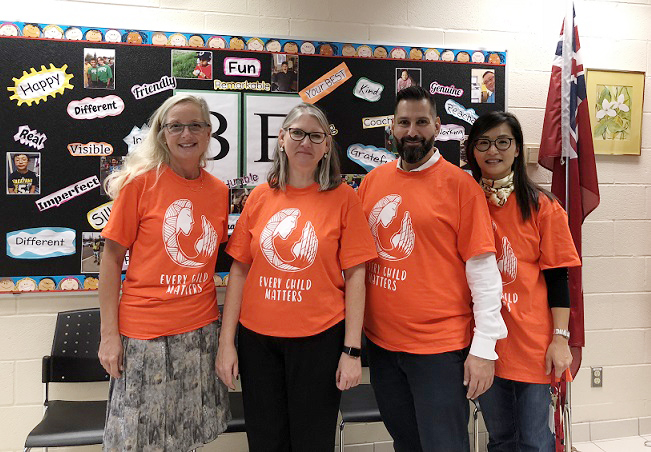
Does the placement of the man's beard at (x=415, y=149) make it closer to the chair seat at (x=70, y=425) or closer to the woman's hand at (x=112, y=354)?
the woman's hand at (x=112, y=354)

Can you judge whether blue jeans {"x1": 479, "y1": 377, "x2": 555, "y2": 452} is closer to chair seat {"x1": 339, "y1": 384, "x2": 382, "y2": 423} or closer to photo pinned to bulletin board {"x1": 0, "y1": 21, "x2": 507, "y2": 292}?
chair seat {"x1": 339, "y1": 384, "x2": 382, "y2": 423}

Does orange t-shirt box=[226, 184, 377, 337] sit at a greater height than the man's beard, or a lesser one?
lesser

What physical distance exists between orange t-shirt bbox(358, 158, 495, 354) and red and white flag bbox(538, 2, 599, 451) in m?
1.09

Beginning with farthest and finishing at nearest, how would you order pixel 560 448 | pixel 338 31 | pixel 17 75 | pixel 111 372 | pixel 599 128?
pixel 599 128
pixel 338 31
pixel 17 75
pixel 560 448
pixel 111 372

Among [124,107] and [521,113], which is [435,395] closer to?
[521,113]

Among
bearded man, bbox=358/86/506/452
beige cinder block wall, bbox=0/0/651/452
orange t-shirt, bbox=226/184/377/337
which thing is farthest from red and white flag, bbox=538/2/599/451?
orange t-shirt, bbox=226/184/377/337

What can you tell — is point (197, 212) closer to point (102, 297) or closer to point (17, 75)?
point (102, 297)

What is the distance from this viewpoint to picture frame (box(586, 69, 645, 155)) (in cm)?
278

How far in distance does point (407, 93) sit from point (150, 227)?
3.33 ft

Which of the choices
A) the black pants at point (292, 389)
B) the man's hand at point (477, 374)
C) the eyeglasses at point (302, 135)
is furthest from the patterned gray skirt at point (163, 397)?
the man's hand at point (477, 374)

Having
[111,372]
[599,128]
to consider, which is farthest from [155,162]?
[599,128]

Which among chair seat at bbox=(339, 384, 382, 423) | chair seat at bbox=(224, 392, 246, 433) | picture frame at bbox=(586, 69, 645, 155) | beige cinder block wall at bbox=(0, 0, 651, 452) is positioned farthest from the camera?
picture frame at bbox=(586, 69, 645, 155)

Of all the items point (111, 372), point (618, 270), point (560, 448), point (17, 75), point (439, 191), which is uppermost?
point (17, 75)

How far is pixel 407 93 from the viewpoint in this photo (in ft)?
5.63
